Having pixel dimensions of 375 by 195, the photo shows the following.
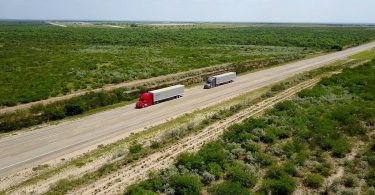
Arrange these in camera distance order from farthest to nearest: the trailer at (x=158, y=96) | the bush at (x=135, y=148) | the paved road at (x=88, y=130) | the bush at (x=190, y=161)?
the trailer at (x=158, y=96) < the paved road at (x=88, y=130) < the bush at (x=135, y=148) < the bush at (x=190, y=161)

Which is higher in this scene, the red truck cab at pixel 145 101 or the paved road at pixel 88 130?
the red truck cab at pixel 145 101

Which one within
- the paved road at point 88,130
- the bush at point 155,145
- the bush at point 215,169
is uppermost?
the bush at point 215,169

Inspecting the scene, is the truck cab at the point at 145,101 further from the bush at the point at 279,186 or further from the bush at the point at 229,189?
the bush at the point at 279,186

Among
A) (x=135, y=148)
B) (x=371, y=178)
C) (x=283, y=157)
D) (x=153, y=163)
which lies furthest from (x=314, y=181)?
(x=135, y=148)

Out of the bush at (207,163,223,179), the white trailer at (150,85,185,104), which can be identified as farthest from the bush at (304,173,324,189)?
the white trailer at (150,85,185,104)

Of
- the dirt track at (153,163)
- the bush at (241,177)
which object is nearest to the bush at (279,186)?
the bush at (241,177)

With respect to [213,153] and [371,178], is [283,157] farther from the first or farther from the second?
[371,178]

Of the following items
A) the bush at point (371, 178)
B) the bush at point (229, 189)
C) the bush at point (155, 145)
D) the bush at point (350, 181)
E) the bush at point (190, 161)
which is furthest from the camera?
the bush at point (155, 145)

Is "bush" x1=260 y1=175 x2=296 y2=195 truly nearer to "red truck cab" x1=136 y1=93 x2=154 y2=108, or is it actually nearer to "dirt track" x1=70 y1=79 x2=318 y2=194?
"dirt track" x1=70 y1=79 x2=318 y2=194
